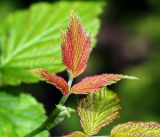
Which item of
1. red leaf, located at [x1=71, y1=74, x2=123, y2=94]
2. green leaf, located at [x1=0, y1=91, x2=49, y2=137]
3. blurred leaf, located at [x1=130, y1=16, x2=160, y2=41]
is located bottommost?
green leaf, located at [x1=0, y1=91, x2=49, y2=137]

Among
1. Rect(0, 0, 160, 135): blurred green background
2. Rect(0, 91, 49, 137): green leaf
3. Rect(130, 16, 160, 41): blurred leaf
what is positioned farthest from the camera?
Rect(130, 16, 160, 41): blurred leaf

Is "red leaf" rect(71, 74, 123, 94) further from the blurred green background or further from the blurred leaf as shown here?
the blurred leaf

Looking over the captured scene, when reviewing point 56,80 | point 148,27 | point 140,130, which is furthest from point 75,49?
point 148,27

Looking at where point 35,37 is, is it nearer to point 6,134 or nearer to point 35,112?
point 35,112

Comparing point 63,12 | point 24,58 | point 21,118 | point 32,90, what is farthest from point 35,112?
point 32,90

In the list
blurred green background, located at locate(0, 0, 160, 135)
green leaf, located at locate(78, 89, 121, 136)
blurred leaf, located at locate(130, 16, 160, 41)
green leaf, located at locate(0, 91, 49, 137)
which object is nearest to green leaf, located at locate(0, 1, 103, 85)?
green leaf, located at locate(0, 91, 49, 137)

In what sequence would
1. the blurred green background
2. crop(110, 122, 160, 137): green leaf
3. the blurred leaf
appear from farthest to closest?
1. the blurred leaf
2. the blurred green background
3. crop(110, 122, 160, 137): green leaf

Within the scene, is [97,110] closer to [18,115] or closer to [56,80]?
[56,80]
